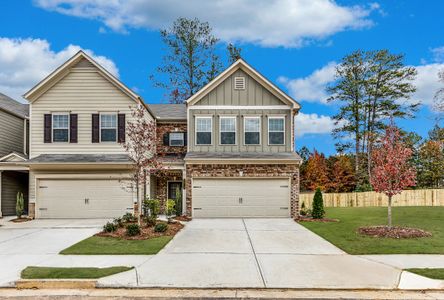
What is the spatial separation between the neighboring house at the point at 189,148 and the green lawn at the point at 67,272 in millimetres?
10748

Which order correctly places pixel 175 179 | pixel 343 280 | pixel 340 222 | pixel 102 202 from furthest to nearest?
1. pixel 175 179
2. pixel 102 202
3. pixel 340 222
4. pixel 343 280

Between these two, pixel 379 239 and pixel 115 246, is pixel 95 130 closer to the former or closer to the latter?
pixel 115 246

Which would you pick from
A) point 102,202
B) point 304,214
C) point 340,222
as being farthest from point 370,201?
point 102,202

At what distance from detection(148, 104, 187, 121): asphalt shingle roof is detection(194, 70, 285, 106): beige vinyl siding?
3.50 metres

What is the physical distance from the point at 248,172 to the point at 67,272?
519 inches

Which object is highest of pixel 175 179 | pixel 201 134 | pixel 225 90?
pixel 225 90

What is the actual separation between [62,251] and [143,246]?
2408 millimetres

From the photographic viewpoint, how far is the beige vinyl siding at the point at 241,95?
22.8m

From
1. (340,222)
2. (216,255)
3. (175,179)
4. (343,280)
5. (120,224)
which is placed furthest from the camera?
(175,179)

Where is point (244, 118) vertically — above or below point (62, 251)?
above

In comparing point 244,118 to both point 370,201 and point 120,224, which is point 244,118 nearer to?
point 120,224

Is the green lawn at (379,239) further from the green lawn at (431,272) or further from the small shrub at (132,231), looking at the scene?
the small shrub at (132,231)

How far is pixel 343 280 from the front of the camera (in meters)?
8.99

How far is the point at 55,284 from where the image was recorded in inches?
348
